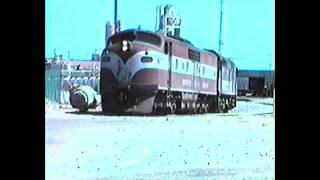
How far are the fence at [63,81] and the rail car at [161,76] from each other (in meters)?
0.05

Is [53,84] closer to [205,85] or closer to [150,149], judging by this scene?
[150,149]

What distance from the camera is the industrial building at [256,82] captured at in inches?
125

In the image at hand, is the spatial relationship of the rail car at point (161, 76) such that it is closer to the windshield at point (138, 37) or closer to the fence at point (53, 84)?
the windshield at point (138, 37)

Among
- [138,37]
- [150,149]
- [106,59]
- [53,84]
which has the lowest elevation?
[150,149]

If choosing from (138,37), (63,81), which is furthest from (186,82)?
(63,81)

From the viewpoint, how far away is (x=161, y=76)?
332cm

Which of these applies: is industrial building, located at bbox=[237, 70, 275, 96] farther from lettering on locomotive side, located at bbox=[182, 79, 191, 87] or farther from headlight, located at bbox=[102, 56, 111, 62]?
headlight, located at bbox=[102, 56, 111, 62]

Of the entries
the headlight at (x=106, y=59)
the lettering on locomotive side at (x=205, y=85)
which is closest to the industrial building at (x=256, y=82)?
the lettering on locomotive side at (x=205, y=85)

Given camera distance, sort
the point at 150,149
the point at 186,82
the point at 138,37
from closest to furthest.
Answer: the point at 150,149, the point at 138,37, the point at 186,82

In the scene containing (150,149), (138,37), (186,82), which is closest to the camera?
(150,149)

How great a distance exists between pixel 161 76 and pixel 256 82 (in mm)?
469

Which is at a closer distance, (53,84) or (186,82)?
(53,84)
